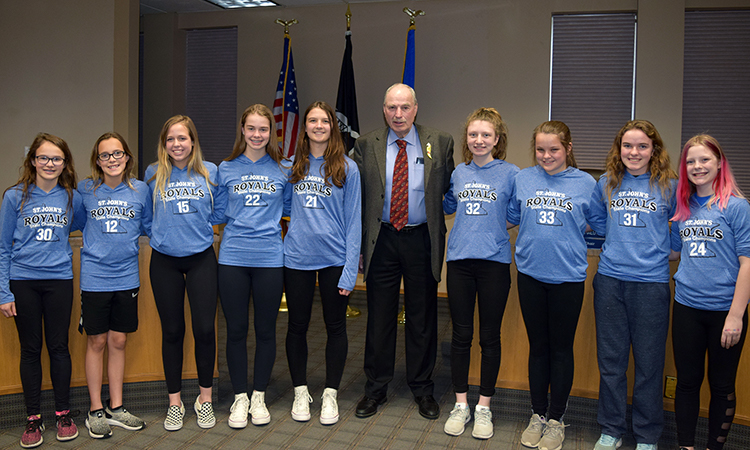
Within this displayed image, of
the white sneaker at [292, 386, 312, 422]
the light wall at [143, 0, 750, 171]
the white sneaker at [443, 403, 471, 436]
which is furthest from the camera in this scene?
the light wall at [143, 0, 750, 171]

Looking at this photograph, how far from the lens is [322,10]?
5785 millimetres

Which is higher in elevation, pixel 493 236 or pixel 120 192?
pixel 120 192

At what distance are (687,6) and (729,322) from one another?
3.97 m

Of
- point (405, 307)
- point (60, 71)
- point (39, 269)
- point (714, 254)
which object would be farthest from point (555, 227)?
point (60, 71)

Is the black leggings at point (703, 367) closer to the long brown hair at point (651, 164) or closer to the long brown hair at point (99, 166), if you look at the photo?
the long brown hair at point (651, 164)

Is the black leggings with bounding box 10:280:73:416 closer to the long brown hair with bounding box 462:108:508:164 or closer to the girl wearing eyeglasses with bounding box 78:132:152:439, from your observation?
the girl wearing eyeglasses with bounding box 78:132:152:439

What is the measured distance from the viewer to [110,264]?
2.48 metres

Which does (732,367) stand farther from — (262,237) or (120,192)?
(120,192)

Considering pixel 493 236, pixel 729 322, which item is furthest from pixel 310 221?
pixel 729 322

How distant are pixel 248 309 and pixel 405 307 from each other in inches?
30.5

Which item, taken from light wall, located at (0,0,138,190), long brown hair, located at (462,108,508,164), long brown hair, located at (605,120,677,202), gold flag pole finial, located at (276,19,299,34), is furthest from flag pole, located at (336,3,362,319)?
long brown hair, located at (605,120,677,202)

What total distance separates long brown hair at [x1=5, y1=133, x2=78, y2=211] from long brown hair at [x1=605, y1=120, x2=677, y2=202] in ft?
7.72

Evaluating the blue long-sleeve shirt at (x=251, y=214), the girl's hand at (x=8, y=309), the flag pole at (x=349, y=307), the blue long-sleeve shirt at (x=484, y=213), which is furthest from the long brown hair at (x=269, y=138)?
the flag pole at (x=349, y=307)

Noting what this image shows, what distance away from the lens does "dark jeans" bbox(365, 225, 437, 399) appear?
8.86 feet
